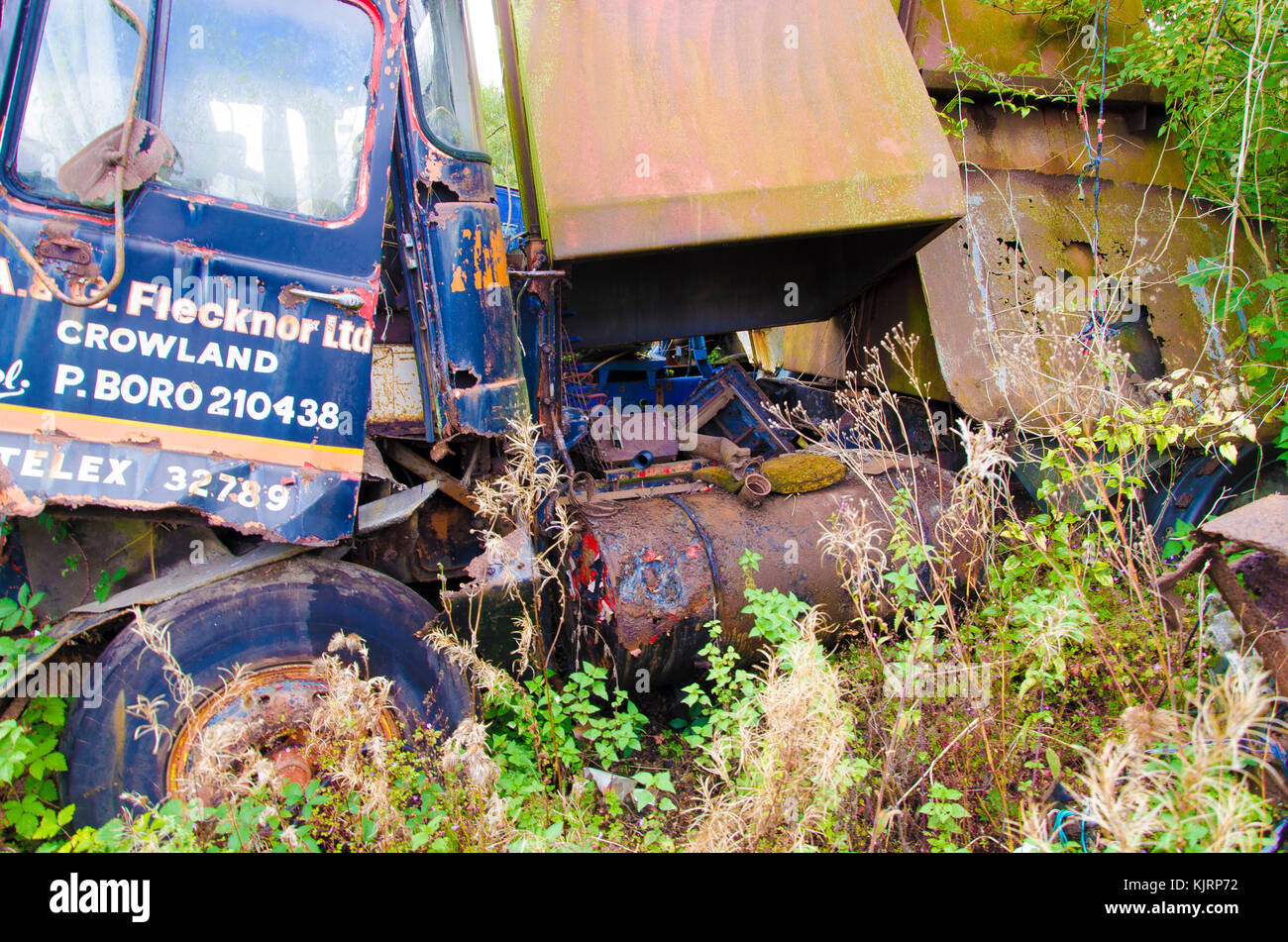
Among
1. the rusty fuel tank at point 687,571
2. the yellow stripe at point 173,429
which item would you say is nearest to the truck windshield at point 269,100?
the yellow stripe at point 173,429

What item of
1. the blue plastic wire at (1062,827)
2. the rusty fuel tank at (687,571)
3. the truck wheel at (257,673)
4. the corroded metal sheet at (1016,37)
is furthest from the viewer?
the corroded metal sheet at (1016,37)

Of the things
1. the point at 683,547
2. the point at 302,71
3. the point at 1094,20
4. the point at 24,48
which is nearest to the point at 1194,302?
the point at 1094,20

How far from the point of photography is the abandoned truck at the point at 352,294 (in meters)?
2.08

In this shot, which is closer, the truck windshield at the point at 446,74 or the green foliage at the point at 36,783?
the green foliage at the point at 36,783

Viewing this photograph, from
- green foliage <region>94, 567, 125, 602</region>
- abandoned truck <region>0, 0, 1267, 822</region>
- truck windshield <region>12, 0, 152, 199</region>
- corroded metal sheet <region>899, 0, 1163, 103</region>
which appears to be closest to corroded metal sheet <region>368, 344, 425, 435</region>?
abandoned truck <region>0, 0, 1267, 822</region>

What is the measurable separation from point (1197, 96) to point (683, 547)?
3.67 meters

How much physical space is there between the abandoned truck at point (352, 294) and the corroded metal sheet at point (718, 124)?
1 centimetres

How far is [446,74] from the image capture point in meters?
2.99

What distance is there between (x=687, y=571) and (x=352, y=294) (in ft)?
5.23

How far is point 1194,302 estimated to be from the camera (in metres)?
4.06

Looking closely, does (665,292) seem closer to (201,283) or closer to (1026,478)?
(1026,478)

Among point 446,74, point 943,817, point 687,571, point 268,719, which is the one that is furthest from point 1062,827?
point 446,74

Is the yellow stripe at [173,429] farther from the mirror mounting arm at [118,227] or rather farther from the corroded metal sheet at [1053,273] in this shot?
the corroded metal sheet at [1053,273]

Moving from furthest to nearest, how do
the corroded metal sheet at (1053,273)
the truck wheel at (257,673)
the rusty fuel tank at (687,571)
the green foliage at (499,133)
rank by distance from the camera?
1. the corroded metal sheet at (1053,273)
2. the green foliage at (499,133)
3. the rusty fuel tank at (687,571)
4. the truck wheel at (257,673)
